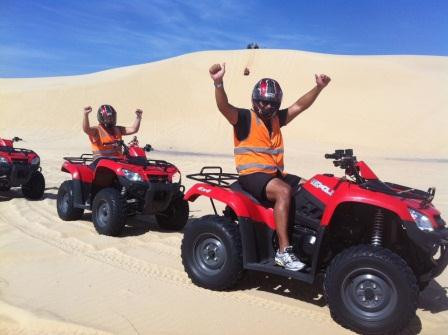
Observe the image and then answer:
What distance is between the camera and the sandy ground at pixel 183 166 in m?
4.32

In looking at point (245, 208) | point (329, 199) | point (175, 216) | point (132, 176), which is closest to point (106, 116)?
point (132, 176)

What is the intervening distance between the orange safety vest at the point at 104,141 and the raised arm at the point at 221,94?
3722 millimetres

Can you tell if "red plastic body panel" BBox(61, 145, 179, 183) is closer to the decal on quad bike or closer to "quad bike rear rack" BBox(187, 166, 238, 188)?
"quad bike rear rack" BBox(187, 166, 238, 188)

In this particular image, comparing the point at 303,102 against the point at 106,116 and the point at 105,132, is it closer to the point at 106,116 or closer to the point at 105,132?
the point at 106,116

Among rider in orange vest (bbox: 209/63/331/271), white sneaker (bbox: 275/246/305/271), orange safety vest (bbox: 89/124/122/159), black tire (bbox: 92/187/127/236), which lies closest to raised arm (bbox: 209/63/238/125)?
rider in orange vest (bbox: 209/63/331/271)

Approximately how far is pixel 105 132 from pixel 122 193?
1126mm

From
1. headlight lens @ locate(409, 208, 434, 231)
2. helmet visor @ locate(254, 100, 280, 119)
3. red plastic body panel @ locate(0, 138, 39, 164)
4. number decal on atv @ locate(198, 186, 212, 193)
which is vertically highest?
helmet visor @ locate(254, 100, 280, 119)

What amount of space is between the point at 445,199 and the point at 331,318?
7403 millimetres

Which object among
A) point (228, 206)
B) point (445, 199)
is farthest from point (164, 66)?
point (228, 206)

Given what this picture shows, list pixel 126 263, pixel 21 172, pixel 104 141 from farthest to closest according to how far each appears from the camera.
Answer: pixel 21 172 < pixel 104 141 < pixel 126 263

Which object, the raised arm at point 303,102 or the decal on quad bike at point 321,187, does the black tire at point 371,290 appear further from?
the raised arm at point 303,102

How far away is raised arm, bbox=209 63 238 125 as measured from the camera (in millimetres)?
4613

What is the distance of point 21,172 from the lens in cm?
1006

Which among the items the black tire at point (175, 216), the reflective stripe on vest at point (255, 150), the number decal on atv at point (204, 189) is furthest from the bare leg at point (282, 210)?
the black tire at point (175, 216)
